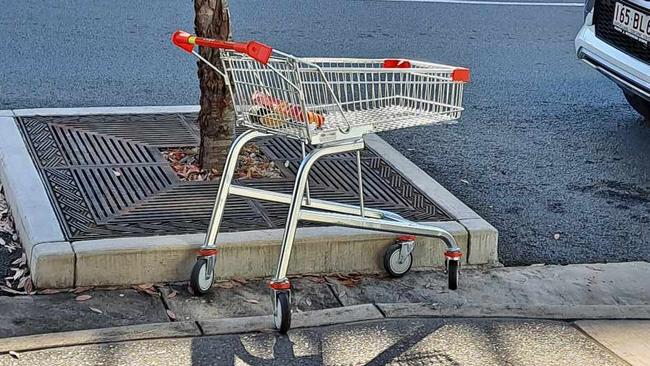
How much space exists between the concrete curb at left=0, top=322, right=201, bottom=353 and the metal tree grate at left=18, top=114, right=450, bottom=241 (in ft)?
2.14

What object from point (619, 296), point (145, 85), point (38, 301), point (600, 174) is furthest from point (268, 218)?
point (145, 85)

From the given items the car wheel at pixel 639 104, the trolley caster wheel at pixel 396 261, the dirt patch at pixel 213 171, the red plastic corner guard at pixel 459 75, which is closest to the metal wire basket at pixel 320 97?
the red plastic corner guard at pixel 459 75

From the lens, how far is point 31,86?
24.9 ft

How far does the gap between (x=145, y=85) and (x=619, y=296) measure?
171 inches

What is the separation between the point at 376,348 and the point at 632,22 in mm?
3453

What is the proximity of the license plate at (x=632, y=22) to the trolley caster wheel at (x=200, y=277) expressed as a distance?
136 inches

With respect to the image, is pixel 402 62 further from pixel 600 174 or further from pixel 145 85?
pixel 145 85

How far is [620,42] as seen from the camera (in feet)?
22.1

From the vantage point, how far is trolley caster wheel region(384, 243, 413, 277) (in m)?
4.66

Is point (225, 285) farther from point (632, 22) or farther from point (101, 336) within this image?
point (632, 22)

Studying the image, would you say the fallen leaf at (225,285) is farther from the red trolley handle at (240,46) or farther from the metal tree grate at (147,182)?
the red trolley handle at (240,46)

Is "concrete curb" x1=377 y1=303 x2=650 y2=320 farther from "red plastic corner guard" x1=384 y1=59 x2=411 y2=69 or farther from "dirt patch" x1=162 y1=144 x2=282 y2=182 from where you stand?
"dirt patch" x1=162 y1=144 x2=282 y2=182

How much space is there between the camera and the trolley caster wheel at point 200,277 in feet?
14.1

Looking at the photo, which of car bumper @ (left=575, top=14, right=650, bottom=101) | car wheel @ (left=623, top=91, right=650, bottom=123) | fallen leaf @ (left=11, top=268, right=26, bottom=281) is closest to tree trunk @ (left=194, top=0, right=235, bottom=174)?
fallen leaf @ (left=11, top=268, right=26, bottom=281)
